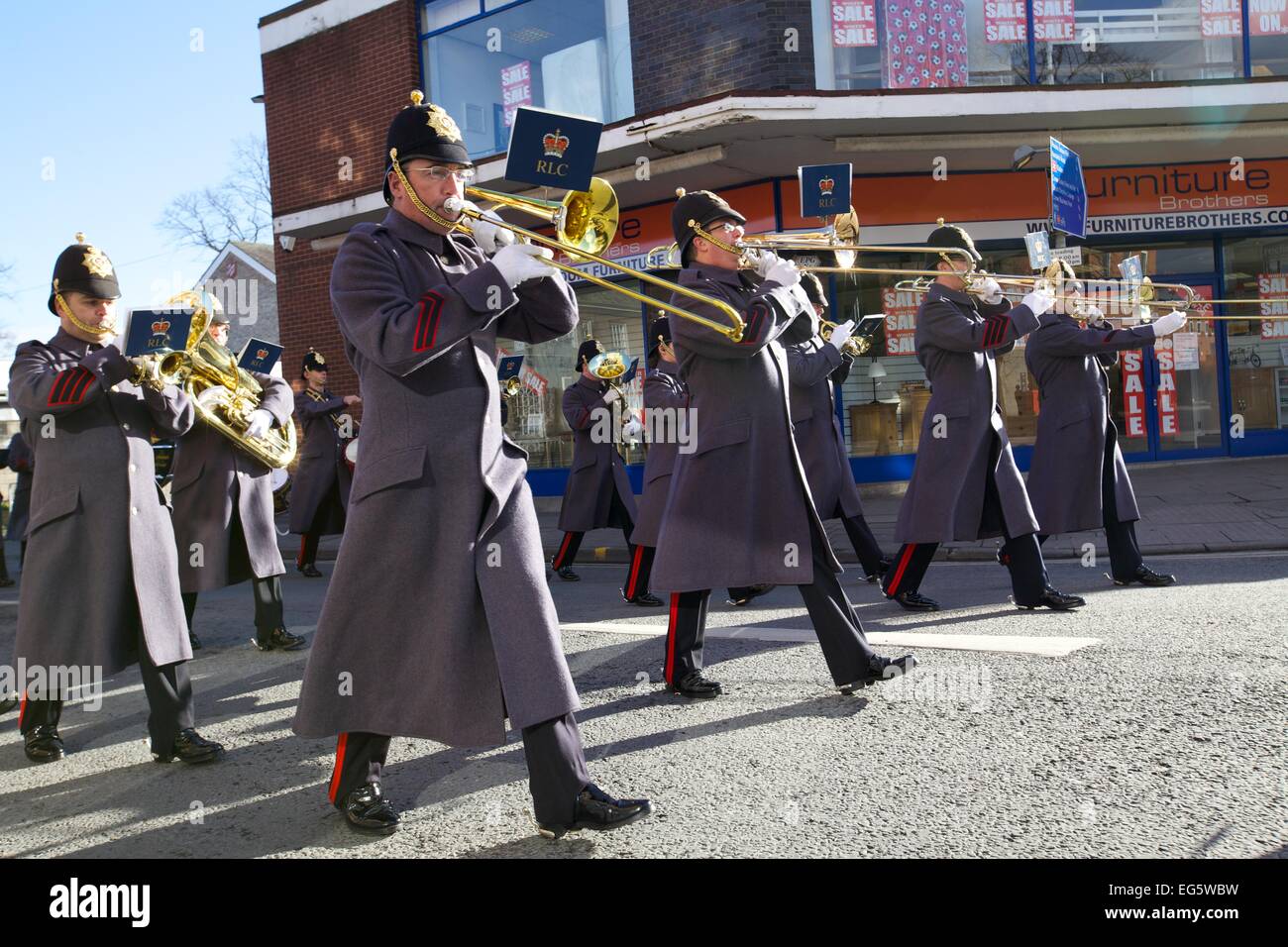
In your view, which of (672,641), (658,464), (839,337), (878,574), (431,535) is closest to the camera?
(431,535)

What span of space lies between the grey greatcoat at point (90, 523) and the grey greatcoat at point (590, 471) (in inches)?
199

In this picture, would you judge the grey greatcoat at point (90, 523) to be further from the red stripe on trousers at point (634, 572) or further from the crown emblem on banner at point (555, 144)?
the red stripe on trousers at point (634, 572)

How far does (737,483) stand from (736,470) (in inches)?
2.4

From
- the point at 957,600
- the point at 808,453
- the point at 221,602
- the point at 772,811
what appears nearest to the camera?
the point at 772,811

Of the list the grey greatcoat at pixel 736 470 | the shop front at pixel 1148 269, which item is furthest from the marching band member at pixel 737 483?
the shop front at pixel 1148 269

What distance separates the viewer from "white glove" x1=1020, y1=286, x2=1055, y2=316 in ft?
21.6

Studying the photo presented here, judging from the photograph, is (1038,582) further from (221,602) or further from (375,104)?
(375,104)

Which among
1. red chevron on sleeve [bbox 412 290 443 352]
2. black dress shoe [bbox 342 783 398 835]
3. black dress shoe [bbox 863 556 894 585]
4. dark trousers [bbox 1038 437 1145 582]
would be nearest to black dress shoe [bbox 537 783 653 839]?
black dress shoe [bbox 342 783 398 835]

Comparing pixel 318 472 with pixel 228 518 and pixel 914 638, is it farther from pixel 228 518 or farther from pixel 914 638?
pixel 914 638

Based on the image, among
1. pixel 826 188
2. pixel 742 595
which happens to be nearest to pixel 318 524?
pixel 742 595

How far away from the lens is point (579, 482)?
9.77 metres

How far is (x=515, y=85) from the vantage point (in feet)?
56.2

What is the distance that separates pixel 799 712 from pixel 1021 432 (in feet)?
37.9
